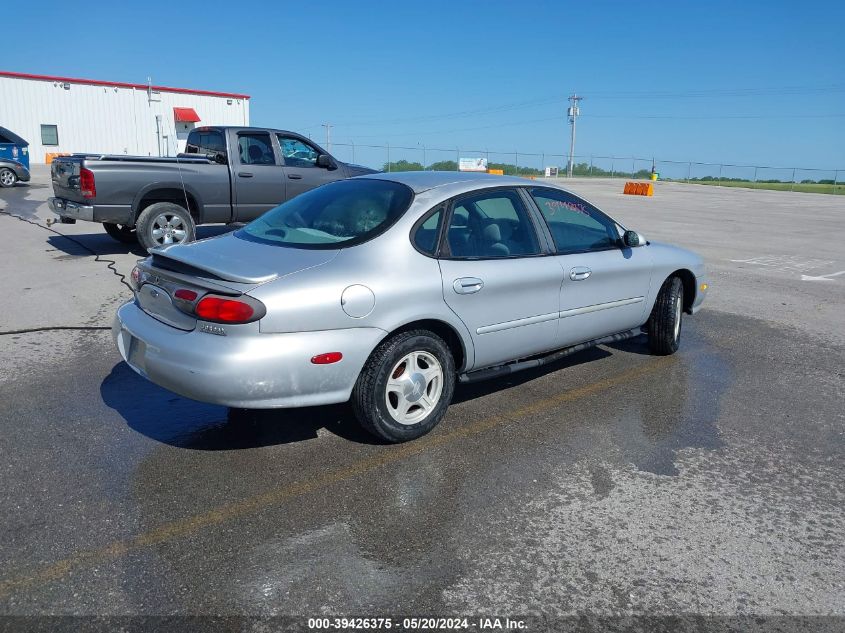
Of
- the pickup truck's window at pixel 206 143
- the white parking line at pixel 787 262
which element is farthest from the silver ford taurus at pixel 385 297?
the white parking line at pixel 787 262

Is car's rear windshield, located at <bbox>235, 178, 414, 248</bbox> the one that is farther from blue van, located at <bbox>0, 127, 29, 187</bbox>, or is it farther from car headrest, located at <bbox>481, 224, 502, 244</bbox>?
blue van, located at <bbox>0, 127, 29, 187</bbox>

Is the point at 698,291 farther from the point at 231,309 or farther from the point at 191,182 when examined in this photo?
the point at 191,182

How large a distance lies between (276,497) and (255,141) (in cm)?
829

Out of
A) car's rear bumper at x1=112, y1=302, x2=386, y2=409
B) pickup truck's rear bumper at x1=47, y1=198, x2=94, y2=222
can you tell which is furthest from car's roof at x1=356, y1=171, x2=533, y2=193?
pickup truck's rear bumper at x1=47, y1=198, x2=94, y2=222

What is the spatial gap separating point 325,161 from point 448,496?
27.5 feet

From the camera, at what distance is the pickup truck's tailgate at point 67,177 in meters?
9.37

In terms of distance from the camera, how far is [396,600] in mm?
2686

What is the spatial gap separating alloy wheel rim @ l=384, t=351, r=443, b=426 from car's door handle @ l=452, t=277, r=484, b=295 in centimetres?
43

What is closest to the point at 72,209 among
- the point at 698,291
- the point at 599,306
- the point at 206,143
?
the point at 206,143

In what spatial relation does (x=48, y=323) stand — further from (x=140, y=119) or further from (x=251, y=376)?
(x=140, y=119)

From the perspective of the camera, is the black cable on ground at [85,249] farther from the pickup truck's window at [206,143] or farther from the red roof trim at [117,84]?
the red roof trim at [117,84]

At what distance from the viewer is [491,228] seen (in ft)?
15.0

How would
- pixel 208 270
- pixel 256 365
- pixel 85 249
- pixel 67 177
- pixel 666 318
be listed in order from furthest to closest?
pixel 85 249 < pixel 67 177 < pixel 666 318 < pixel 208 270 < pixel 256 365

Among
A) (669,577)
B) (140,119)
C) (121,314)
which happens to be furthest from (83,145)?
(669,577)
